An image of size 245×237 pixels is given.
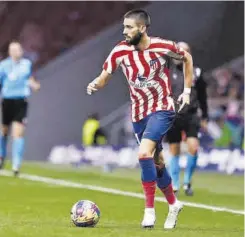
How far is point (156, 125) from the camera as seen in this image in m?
10.4

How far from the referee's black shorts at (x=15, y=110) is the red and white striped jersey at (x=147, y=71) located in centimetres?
739

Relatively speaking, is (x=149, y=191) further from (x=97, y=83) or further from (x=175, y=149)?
(x=175, y=149)

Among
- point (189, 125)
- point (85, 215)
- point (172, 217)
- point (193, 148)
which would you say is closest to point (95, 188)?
point (193, 148)

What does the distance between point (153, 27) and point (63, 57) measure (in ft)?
10.4

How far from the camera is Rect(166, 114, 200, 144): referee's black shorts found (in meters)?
15.6

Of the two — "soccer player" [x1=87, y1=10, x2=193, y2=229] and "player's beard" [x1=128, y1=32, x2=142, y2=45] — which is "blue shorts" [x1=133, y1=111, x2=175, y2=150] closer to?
"soccer player" [x1=87, y1=10, x2=193, y2=229]

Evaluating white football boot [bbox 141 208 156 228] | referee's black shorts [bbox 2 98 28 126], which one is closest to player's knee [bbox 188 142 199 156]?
referee's black shorts [bbox 2 98 28 126]

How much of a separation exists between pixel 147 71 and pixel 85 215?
1604 millimetres

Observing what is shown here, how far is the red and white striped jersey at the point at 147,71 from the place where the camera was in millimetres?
10414

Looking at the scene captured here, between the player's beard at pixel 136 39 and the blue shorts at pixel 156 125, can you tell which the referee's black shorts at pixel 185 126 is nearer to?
the blue shorts at pixel 156 125

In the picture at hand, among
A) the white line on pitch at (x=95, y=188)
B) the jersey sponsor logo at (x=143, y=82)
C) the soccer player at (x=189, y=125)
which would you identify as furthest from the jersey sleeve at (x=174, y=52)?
the soccer player at (x=189, y=125)

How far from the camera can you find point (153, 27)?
90.8 feet

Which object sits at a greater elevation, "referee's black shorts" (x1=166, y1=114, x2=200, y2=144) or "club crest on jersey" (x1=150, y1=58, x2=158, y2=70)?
"club crest on jersey" (x1=150, y1=58, x2=158, y2=70)

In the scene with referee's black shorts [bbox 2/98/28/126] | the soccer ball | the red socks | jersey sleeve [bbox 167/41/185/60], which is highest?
jersey sleeve [bbox 167/41/185/60]
